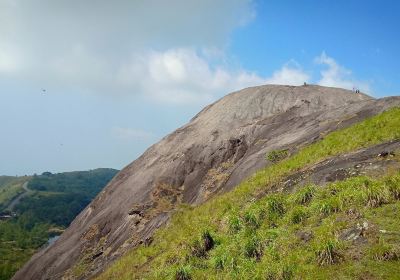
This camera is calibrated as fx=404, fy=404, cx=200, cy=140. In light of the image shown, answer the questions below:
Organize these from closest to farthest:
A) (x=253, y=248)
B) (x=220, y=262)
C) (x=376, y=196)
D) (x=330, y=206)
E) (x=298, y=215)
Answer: (x=376, y=196), (x=253, y=248), (x=330, y=206), (x=220, y=262), (x=298, y=215)

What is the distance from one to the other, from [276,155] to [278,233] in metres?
17.1

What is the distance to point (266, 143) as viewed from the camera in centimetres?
4181

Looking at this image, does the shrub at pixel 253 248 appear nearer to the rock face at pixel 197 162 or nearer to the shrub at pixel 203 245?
the shrub at pixel 203 245

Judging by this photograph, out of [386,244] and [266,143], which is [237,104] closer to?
[266,143]

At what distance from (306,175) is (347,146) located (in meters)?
5.17

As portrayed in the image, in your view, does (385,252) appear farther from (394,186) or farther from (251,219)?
(251,219)

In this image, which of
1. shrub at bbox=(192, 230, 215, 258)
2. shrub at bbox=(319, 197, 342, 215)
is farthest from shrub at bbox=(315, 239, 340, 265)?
shrub at bbox=(192, 230, 215, 258)

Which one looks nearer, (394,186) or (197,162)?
(394,186)

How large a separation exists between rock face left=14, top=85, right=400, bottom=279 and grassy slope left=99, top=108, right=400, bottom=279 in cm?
611

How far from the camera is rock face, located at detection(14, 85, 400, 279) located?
37969mm

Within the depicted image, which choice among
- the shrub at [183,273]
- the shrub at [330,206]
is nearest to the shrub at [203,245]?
the shrub at [183,273]

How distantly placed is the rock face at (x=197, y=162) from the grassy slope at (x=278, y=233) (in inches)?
241

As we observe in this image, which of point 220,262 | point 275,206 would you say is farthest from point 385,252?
point 275,206

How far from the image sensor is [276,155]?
35156 millimetres
